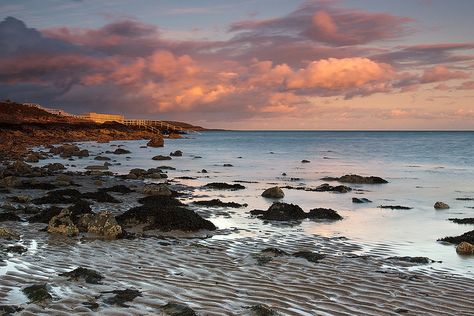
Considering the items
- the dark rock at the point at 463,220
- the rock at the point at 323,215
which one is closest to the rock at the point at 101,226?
the rock at the point at 323,215

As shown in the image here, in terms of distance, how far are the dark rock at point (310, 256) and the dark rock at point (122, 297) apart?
14.4 ft

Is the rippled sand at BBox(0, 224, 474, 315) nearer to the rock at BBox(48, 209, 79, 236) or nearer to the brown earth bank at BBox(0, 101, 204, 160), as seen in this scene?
the rock at BBox(48, 209, 79, 236)

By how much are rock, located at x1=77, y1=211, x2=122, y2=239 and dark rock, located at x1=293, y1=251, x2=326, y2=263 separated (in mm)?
4790

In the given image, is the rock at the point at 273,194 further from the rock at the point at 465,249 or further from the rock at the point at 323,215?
the rock at the point at 465,249

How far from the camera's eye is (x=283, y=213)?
1697 cm

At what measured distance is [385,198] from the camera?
24078 mm

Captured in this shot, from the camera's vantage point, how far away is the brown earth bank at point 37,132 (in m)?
62.9

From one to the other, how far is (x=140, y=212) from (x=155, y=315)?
26.3 ft

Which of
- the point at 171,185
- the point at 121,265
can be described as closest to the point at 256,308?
the point at 121,265

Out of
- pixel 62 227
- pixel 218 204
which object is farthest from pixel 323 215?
pixel 62 227

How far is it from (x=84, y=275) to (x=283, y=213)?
360 inches

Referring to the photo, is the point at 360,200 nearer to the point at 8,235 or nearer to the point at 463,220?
the point at 463,220

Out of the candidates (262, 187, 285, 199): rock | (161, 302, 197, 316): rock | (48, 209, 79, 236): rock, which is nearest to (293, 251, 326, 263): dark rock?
(161, 302, 197, 316): rock

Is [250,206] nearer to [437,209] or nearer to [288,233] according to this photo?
[288,233]
